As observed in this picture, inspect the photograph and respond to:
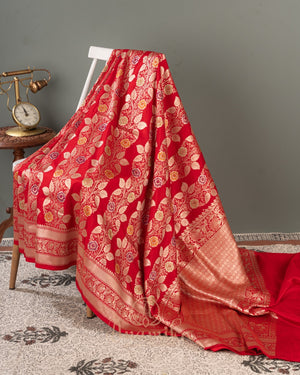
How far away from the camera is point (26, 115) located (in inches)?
103

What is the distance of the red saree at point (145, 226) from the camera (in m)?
1.96

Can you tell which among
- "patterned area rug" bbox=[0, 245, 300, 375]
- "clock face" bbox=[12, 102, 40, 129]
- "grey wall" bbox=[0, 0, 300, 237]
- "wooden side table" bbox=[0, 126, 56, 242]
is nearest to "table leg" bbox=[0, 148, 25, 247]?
"wooden side table" bbox=[0, 126, 56, 242]

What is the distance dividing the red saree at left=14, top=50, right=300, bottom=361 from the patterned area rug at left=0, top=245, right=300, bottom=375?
5 centimetres

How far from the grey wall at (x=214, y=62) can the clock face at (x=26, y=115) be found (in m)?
0.17

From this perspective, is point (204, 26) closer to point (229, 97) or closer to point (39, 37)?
point (229, 97)

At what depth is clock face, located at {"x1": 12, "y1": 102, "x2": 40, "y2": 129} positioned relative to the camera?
257 centimetres

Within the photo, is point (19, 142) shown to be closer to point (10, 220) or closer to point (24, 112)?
point (24, 112)

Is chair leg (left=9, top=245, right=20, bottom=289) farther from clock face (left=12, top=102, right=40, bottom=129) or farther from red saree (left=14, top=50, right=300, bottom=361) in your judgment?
clock face (left=12, top=102, right=40, bottom=129)

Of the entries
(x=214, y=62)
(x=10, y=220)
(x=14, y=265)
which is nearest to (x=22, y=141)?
(x=10, y=220)

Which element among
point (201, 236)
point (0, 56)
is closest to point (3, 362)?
point (201, 236)

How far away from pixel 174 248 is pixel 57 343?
54 cm

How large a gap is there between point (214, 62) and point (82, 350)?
1535mm

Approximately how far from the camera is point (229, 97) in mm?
2699

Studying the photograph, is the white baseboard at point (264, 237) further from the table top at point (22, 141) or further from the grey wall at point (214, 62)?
the table top at point (22, 141)
